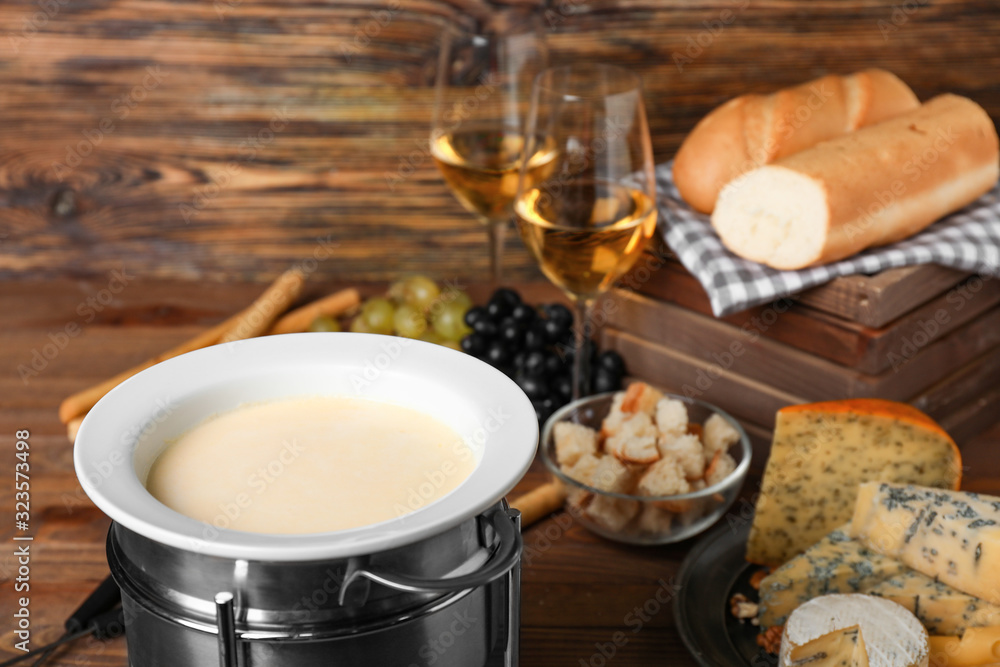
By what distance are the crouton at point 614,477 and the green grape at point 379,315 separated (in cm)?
48

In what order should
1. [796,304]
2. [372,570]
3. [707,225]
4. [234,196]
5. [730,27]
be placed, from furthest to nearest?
[234,196] < [730,27] < [707,225] < [796,304] < [372,570]

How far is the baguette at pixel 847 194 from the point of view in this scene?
997 mm

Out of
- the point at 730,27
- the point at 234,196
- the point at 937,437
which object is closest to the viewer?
the point at 937,437

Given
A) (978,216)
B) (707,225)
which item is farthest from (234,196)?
(978,216)

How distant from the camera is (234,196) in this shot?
4.97 feet

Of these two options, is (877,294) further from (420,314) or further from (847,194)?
(420,314)

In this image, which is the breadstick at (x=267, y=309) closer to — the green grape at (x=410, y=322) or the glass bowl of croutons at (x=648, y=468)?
the green grape at (x=410, y=322)

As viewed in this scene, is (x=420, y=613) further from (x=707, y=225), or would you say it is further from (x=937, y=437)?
(x=707, y=225)

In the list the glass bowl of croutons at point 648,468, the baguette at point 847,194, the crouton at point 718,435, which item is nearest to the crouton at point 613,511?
the glass bowl of croutons at point 648,468

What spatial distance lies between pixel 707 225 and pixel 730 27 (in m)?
0.43

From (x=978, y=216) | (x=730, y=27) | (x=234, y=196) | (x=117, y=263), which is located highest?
(x=730, y=27)

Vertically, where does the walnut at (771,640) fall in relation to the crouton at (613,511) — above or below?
below

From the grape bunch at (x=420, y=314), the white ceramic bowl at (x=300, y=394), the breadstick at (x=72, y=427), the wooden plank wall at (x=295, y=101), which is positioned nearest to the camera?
the white ceramic bowl at (x=300, y=394)

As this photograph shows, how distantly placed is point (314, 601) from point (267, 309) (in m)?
0.86
